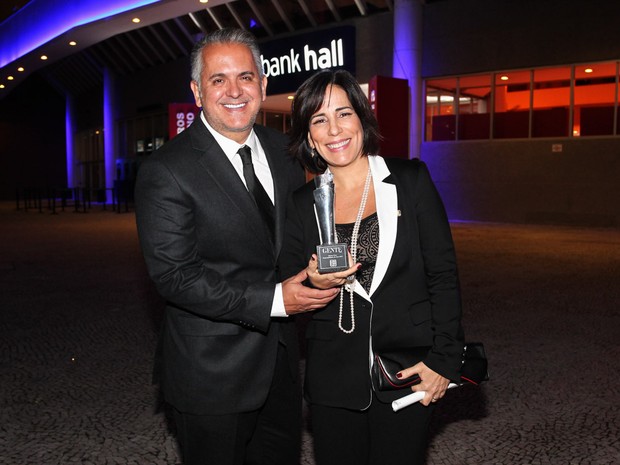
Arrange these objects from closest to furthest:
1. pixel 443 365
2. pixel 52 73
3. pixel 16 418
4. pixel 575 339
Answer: pixel 443 365, pixel 16 418, pixel 575 339, pixel 52 73

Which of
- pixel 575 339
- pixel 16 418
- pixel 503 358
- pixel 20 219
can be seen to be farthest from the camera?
pixel 20 219

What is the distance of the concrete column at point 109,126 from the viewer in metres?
31.6

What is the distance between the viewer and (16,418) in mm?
3912

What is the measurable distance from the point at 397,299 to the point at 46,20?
18699mm

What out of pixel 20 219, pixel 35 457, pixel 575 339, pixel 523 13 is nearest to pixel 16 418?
pixel 35 457

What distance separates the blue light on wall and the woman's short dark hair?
12.7m

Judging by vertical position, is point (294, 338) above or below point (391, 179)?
below

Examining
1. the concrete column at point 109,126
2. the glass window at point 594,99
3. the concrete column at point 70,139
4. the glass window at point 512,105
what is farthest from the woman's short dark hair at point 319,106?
the concrete column at point 70,139

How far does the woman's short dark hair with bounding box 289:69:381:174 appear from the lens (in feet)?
7.67

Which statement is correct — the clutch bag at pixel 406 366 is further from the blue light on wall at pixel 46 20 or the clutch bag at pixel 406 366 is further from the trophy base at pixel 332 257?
the blue light on wall at pixel 46 20

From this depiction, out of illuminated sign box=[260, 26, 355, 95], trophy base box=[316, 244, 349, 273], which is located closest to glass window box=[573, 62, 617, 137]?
illuminated sign box=[260, 26, 355, 95]

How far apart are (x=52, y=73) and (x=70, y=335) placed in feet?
115

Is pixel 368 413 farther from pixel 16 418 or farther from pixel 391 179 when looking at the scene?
pixel 16 418

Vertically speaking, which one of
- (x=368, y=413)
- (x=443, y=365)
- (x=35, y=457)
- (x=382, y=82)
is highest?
(x=382, y=82)
